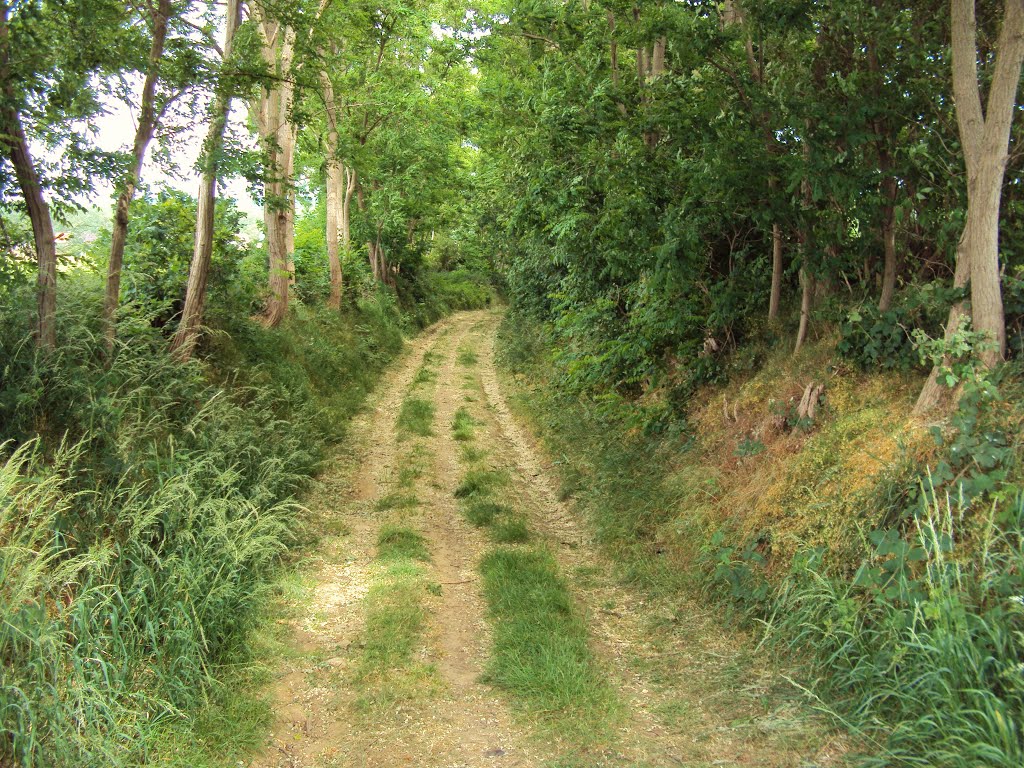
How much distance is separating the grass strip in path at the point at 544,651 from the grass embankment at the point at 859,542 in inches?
41.0

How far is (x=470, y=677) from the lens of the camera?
16.4ft

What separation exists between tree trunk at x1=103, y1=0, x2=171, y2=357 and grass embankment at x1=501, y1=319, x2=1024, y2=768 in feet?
19.3

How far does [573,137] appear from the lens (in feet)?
30.3

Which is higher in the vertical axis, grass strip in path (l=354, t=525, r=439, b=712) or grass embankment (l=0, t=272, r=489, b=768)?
grass embankment (l=0, t=272, r=489, b=768)

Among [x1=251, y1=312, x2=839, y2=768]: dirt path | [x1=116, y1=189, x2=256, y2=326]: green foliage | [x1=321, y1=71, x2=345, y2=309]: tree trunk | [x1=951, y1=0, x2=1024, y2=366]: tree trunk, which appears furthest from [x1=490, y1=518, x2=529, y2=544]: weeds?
[x1=321, y1=71, x2=345, y2=309]: tree trunk

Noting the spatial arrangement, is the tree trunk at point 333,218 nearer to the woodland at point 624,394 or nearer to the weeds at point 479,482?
the woodland at point 624,394

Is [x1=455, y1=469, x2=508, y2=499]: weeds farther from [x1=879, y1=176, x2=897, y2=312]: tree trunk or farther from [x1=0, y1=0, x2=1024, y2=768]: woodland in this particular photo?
[x1=879, y1=176, x2=897, y2=312]: tree trunk

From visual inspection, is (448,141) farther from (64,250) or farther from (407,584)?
(407,584)

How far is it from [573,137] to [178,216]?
238 inches

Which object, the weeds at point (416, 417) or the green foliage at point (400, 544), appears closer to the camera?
the green foliage at point (400, 544)

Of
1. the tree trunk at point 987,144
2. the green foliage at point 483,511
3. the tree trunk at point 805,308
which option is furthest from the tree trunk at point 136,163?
the tree trunk at point 987,144

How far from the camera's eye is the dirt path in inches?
161

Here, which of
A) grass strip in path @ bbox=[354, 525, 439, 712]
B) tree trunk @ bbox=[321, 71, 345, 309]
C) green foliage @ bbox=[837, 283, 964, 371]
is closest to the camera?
grass strip in path @ bbox=[354, 525, 439, 712]

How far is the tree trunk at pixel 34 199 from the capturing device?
6.18 metres
